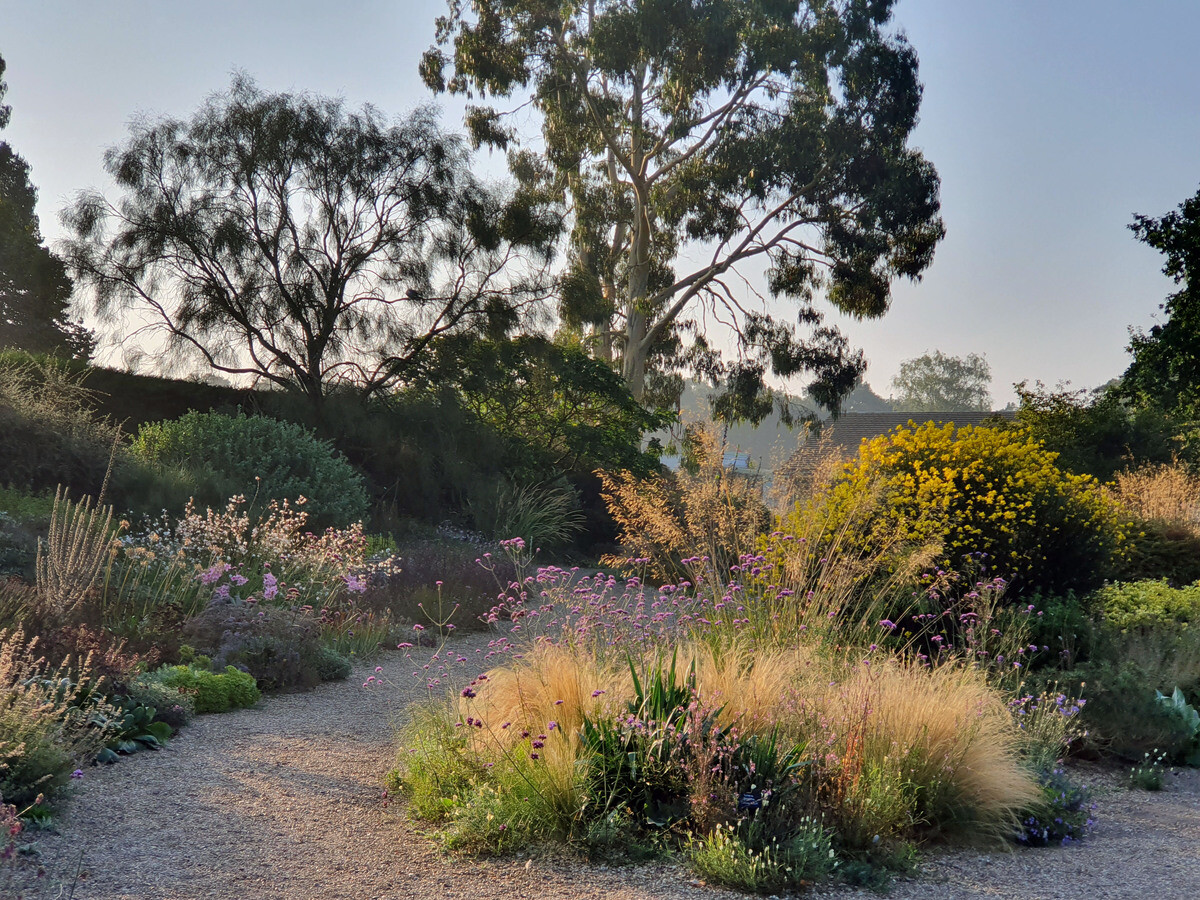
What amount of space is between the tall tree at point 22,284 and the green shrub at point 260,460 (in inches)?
483

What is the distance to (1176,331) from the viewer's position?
687 inches

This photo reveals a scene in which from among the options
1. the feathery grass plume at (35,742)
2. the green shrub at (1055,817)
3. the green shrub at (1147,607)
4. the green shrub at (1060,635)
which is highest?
the green shrub at (1147,607)

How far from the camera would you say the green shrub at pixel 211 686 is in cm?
510

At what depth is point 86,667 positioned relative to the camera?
14.1ft

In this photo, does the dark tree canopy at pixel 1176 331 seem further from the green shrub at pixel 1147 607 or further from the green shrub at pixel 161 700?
the green shrub at pixel 161 700

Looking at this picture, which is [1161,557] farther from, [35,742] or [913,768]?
[35,742]

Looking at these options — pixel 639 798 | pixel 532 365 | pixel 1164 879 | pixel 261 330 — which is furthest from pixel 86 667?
pixel 532 365

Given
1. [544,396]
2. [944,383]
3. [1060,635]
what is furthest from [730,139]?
[944,383]

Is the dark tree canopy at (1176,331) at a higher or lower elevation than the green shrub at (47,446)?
higher

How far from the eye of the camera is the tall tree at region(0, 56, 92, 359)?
22.8 m

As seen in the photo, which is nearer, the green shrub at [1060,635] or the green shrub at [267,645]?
the green shrub at [267,645]

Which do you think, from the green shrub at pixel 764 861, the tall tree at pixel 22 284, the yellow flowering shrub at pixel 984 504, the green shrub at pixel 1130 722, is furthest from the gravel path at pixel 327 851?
the tall tree at pixel 22 284

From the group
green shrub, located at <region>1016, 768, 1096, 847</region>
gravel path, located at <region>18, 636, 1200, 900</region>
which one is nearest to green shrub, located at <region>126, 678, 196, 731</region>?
gravel path, located at <region>18, 636, 1200, 900</region>

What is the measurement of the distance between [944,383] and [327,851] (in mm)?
75987
